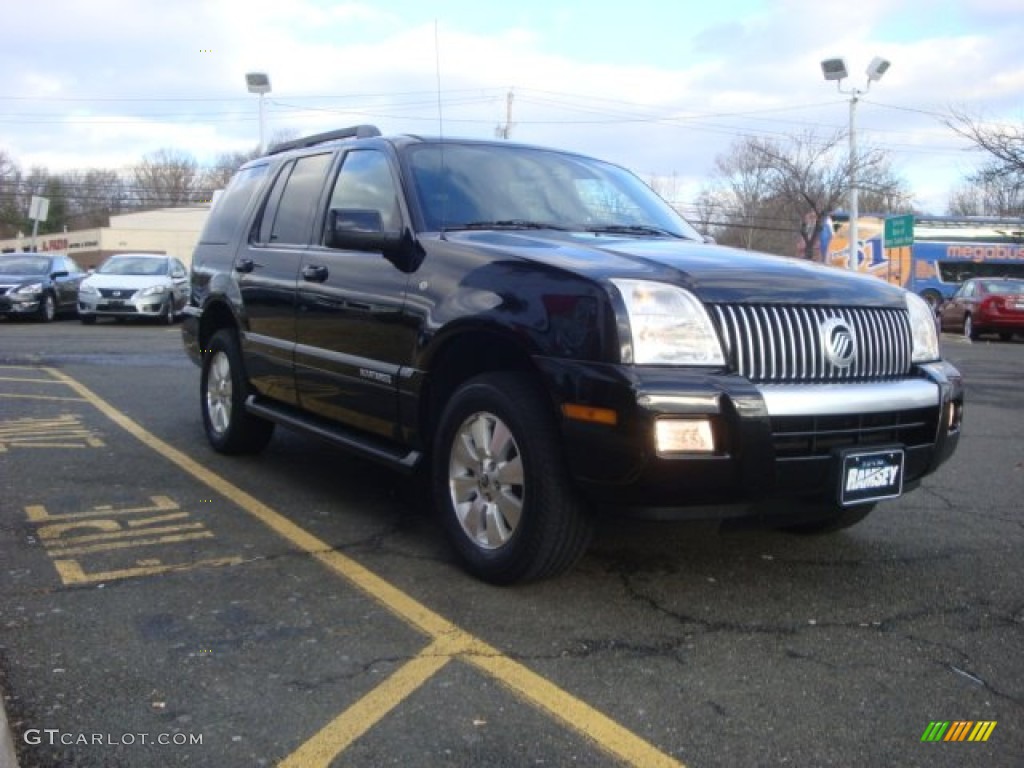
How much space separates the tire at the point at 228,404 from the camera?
244 inches

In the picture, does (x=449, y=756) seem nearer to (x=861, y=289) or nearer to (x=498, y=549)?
(x=498, y=549)

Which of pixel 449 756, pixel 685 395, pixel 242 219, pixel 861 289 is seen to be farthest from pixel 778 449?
pixel 242 219

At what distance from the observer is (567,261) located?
3729mm

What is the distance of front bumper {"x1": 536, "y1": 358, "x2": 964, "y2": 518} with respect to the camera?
3365 millimetres

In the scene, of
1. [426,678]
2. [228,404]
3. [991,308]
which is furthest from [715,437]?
[991,308]

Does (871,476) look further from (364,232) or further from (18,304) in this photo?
(18,304)

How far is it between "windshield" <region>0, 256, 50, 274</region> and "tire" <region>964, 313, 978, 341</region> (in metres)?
20.2

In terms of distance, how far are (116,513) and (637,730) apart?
10.6 feet

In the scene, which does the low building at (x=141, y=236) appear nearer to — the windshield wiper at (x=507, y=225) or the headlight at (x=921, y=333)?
the windshield wiper at (x=507, y=225)

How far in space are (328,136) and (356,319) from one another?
1629 mm

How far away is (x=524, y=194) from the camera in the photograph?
193 inches

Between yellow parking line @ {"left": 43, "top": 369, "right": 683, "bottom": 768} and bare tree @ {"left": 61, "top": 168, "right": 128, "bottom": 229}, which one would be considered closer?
yellow parking line @ {"left": 43, "top": 369, "right": 683, "bottom": 768}

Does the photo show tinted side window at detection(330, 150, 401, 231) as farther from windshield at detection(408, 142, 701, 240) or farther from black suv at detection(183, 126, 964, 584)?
windshield at detection(408, 142, 701, 240)

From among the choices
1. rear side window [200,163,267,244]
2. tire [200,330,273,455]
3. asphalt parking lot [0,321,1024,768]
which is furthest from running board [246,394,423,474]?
rear side window [200,163,267,244]
